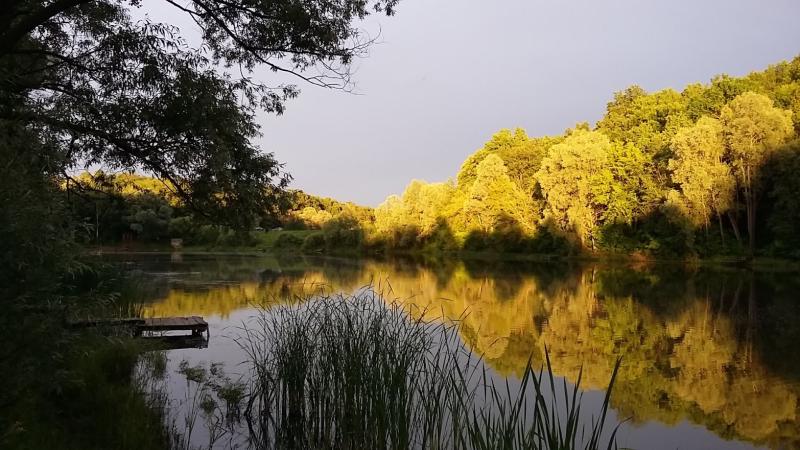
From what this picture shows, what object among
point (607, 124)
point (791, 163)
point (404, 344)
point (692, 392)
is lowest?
point (692, 392)

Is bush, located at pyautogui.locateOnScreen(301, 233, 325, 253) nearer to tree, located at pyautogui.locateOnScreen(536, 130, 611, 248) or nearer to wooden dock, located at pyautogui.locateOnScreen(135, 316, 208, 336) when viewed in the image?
tree, located at pyautogui.locateOnScreen(536, 130, 611, 248)

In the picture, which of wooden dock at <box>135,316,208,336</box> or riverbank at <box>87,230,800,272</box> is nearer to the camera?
wooden dock at <box>135,316,208,336</box>

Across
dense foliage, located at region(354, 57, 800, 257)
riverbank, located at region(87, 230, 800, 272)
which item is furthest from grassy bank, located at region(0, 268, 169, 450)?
dense foliage, located at region(354, 57, 800, 257)

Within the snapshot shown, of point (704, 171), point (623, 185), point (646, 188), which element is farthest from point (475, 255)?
point (704, 171)

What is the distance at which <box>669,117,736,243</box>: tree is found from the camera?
33531mm

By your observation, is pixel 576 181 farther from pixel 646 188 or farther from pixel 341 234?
pixel 341 234

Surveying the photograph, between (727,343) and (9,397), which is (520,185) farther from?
(9,397)

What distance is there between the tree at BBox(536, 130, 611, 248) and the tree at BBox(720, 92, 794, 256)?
8.95 metres

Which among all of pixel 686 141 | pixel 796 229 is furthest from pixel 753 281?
pixel 686 141

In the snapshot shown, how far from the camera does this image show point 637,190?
41188 mm

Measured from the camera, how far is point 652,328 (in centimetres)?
1428

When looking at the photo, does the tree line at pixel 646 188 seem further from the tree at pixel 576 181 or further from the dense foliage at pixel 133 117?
the dense foliage at pixel 133 117

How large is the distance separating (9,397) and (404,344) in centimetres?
337

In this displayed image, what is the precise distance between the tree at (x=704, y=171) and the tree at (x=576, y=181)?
7.03 metres
